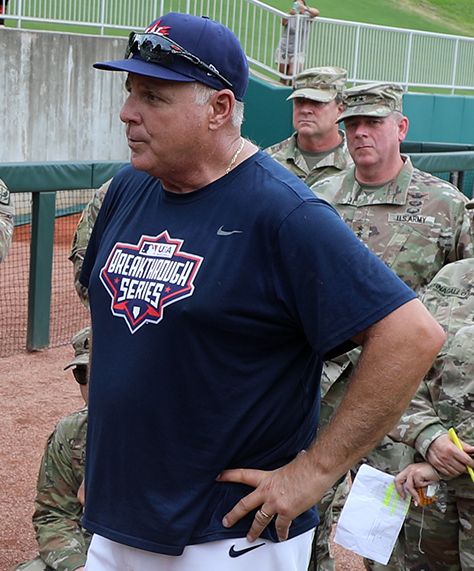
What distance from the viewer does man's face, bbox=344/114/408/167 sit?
5.14m

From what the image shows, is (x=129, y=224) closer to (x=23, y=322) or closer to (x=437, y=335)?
(x=437, y=335)

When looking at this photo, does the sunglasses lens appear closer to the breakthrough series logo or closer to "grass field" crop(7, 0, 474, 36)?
the breakthrough series logo

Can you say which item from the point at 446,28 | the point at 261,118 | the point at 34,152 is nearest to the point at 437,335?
the point at 34,152

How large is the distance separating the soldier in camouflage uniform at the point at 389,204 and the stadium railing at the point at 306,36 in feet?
36.2

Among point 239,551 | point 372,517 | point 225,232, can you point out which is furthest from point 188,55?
point 372,517

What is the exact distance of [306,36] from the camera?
1828cm

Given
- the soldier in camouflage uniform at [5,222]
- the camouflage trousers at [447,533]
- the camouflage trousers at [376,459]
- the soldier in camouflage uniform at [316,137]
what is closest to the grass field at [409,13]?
the soldier in camouflage uniform at [316,137]

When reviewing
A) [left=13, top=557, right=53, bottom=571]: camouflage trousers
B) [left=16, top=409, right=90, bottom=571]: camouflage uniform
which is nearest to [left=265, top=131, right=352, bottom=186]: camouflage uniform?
[left=16, top=409, right=90, bottom=571]: camouflage uniform

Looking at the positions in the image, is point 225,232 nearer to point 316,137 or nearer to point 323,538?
point 323,538

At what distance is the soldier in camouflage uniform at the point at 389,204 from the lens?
4.88 meters

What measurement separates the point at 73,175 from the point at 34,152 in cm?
731

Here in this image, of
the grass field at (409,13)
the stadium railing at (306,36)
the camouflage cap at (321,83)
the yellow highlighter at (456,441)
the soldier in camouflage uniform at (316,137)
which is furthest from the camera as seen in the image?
the grass field at (409,13)

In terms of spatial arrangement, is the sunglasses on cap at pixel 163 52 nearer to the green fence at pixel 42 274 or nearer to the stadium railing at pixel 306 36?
the green fence at pixel 42 274

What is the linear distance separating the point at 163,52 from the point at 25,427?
4.70 metres
